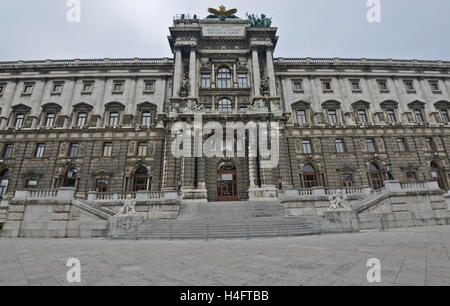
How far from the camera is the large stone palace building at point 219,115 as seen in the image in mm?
25234

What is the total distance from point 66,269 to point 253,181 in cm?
1921

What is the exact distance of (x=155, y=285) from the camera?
3.90 meters

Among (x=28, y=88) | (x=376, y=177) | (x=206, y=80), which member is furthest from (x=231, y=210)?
(x=28, y=88)

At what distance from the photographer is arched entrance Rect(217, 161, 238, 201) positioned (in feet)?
79.4

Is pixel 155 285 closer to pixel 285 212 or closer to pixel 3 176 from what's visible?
pixel 285 212


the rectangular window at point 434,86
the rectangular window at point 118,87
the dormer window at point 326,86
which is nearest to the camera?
the rectangular window at point 118,87

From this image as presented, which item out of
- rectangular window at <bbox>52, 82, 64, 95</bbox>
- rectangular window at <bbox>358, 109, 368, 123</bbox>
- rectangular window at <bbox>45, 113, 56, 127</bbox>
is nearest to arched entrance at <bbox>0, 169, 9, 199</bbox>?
rectangular window at <bbox>45, 113, 56, 127</bbox>

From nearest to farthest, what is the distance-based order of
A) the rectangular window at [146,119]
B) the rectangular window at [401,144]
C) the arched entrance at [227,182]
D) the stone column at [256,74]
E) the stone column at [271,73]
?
the arched entrance at [227,182]
the stone column at [271,73]
the stone column at [256,74]
the rectangular window at [401,144]
the rectangular window at [146,119]

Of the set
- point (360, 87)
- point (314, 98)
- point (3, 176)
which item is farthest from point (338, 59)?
point (3, 176)

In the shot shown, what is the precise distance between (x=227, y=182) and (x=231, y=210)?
23.4 ft

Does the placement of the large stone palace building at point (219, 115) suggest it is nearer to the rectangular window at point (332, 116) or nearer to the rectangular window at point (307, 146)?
the rectangular window at point (307, 146)

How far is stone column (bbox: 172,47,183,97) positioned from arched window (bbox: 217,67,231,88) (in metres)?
5.46

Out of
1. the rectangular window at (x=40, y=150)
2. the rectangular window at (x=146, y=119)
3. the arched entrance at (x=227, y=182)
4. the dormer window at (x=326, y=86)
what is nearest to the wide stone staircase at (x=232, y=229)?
the arched entrance at (x=227, y=182)

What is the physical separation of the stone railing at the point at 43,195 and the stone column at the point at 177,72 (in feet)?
55.3
